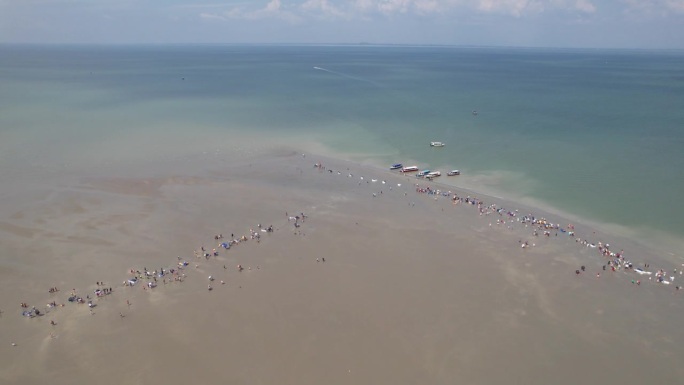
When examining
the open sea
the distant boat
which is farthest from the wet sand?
the distant boat

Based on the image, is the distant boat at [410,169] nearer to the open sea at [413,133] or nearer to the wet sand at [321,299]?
the open sea at [413,133]

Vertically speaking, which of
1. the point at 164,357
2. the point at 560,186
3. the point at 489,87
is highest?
the point at 489,87

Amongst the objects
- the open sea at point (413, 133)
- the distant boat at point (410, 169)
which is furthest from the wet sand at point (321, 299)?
the distant boat at point (410, 169)

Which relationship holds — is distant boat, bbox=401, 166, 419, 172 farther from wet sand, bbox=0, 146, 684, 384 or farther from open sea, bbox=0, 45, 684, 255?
wet sand, bbox=0, 146, 684, 384

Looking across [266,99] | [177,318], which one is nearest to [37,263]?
[177,318]

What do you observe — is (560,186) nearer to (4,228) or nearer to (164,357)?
(164,357)

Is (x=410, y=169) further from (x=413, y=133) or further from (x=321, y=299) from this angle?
(x=321, y=299)
